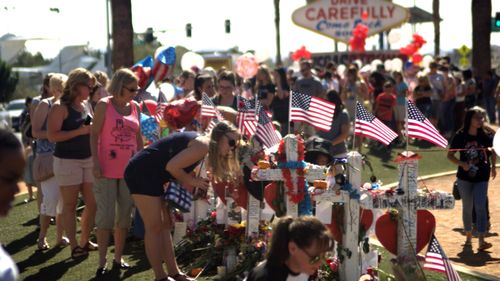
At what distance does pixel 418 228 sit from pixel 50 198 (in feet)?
14.0

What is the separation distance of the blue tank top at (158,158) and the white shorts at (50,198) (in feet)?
8.70

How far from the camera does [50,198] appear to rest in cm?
944

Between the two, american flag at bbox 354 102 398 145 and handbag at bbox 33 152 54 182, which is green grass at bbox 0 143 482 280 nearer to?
handbag at bbox 33 152 54 182

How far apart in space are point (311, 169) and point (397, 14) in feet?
110

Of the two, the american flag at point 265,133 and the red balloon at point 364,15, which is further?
the red balloon at point 364,15

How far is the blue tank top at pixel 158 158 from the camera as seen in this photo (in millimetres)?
6840

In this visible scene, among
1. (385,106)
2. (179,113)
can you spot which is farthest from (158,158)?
(385,106)

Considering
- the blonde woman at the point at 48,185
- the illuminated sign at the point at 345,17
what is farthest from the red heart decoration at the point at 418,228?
the illuminated sign at the point at 345,17

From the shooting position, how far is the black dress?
685cm

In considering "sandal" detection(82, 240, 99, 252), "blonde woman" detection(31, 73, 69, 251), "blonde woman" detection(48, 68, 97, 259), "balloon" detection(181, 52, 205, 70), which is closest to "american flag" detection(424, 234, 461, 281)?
"blonde woman" detection(48, 68, 97, 259)

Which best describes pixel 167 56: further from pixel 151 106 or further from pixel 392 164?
pixel 392 164

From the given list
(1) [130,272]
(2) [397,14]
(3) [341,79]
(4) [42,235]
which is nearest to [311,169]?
(1) [130,272]

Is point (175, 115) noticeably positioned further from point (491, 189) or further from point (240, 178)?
point (491, 189)

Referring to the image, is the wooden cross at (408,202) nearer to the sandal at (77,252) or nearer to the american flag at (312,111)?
the american flag at (312,111)
